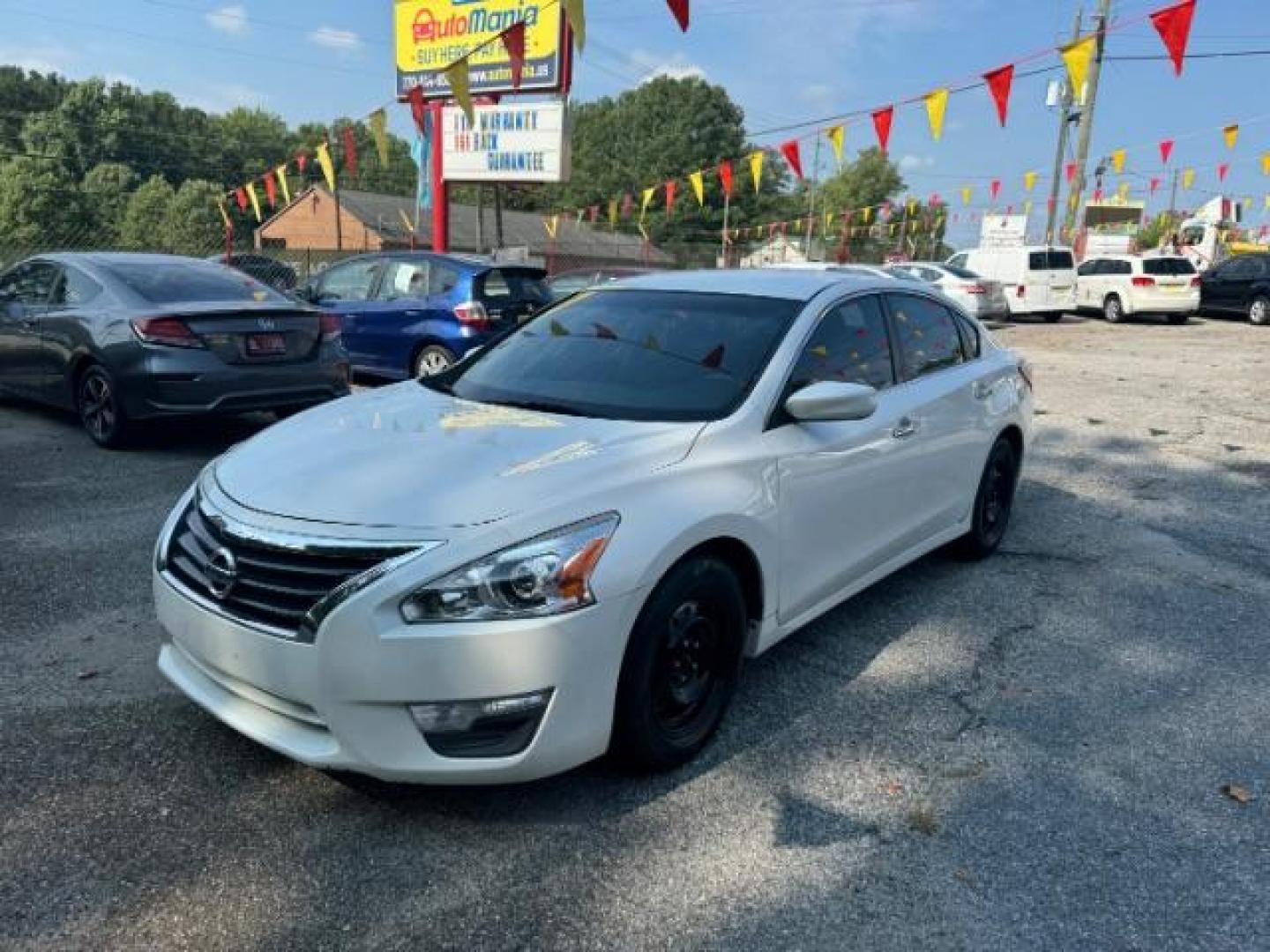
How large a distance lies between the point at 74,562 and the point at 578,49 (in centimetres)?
605

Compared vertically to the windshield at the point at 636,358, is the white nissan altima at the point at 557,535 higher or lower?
lower

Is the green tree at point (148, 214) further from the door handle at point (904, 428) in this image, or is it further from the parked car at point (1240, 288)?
the door handle at point (904, 428)

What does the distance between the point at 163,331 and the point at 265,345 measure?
25.7 inches

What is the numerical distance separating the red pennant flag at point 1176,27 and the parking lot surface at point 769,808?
29.6ft

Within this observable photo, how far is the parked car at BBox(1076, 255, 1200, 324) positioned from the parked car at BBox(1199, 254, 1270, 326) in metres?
0.97

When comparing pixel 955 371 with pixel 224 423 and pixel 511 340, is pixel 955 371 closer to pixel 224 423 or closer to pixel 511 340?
pixel 511 340

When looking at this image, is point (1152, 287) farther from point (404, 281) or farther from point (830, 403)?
point (830, 403)

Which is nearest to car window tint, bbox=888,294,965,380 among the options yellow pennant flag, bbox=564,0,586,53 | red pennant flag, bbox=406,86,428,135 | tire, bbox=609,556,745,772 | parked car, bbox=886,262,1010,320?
tire, bbox=609,556,745,772

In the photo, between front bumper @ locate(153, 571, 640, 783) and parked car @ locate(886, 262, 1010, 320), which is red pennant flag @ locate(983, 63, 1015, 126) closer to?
parked car @ locate(886, 262, 1010, 320)

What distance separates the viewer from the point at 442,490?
2748 mm

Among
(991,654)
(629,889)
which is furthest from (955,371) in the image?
(629,889)

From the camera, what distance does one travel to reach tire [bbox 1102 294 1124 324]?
2325cm

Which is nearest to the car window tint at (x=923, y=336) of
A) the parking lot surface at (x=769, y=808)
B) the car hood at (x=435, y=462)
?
the parking lot surface at (x=769, y=808)

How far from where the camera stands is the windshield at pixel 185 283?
6914 mm
